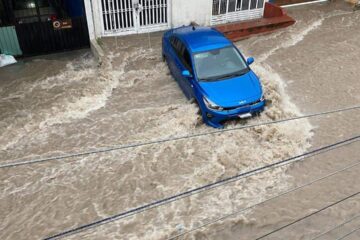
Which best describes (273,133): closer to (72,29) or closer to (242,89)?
(242,89)

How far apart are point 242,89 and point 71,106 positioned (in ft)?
15.3

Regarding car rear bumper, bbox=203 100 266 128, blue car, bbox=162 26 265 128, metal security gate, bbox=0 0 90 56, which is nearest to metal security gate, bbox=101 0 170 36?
metal security gate, bbox=0 0 90 56

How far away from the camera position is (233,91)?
7902mm

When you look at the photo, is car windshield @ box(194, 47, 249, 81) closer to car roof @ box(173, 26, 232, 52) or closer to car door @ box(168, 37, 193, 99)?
car roof @ box(173, 26, 232, 52)

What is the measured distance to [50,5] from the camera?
14328mm

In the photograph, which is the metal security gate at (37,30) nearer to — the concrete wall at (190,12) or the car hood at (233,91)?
the concrete wall at (190,12)

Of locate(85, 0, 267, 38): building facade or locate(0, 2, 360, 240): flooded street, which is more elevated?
locate(85, 0, 267, 38): building facade

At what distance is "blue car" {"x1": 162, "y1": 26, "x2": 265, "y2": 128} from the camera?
7.75 m

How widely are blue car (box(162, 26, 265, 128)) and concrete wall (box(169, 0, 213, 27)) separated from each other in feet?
12.6

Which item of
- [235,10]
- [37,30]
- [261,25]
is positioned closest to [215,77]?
[261,25]

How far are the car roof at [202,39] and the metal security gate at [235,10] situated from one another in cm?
438

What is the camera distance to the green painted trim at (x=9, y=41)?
11.5 meters

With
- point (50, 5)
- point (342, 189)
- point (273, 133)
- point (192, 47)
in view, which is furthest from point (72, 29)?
point (342, 189)

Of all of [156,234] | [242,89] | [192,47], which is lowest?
[156,234]
